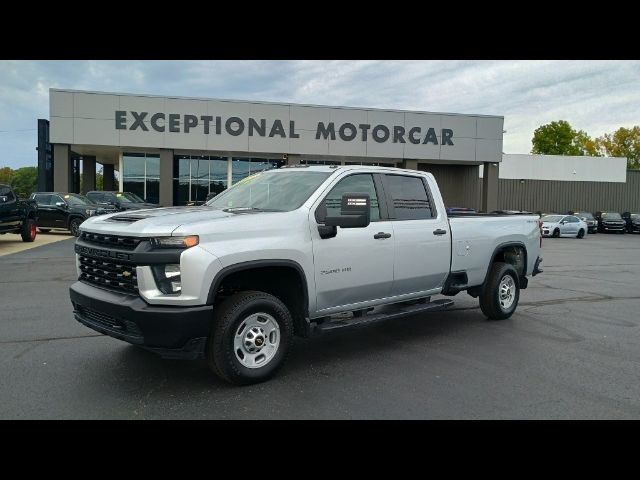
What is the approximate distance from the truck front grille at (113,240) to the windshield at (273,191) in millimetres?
1365

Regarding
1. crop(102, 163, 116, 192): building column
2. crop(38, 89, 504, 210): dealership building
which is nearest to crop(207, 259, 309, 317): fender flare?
crop(38, 89, 504, 210): dealership building

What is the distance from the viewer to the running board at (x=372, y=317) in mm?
4887

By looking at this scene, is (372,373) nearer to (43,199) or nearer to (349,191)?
(349,191)

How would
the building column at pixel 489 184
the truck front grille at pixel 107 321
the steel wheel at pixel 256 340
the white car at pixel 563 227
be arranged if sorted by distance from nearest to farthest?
the truck front grille at pixel 107 321 → the steel wheel at pixel 256 340 → the white car at pixel 563 227 → the building column at pixel 489 184

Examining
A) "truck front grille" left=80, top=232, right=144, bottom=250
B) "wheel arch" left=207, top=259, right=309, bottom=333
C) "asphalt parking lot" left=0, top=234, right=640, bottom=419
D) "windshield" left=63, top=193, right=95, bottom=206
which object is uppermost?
"windshield" left=63, top=193, right=95, bottom=206

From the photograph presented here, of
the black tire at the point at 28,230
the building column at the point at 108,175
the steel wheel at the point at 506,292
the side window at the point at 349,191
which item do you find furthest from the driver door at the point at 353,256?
the building column at the point at 108,175

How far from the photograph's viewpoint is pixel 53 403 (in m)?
4.06

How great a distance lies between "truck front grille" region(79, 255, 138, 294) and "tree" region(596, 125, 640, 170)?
Answer: 88.1m

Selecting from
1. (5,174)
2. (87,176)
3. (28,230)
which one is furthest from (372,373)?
(5,174)

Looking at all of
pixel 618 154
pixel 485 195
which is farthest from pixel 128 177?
pixel 618 154

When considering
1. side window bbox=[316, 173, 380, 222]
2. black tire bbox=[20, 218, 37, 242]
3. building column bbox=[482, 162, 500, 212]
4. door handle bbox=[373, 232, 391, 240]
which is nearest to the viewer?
side window bbox=[316, 173, 380, 222]

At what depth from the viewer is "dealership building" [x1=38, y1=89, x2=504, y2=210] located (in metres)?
27.6

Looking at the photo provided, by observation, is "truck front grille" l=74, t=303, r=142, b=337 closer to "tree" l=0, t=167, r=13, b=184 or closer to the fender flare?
the fender flare

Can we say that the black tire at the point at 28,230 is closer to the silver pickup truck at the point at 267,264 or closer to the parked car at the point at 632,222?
the silver pickup truck at the point at 267,264
